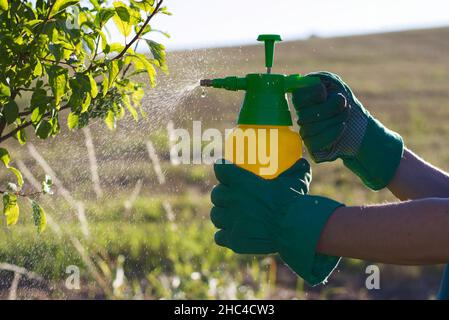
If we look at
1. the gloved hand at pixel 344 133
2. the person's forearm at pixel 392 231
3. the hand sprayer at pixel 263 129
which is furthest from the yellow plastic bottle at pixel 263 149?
the person's forearm at pixel 392 231

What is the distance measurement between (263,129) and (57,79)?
0.59 metres

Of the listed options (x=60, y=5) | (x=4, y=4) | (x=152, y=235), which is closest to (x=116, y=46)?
(x=60, y=5)

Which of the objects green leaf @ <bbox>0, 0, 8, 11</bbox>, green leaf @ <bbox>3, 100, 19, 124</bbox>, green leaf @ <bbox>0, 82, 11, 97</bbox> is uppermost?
green leaf @ <bbox>0, 0, 8, 11</bbox>

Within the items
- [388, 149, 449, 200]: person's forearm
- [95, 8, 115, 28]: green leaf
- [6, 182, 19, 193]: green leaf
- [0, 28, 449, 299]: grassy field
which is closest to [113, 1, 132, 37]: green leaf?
[95, 8, 115, 28]: green leaf

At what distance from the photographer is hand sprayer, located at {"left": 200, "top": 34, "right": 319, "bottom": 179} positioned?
7.33ft

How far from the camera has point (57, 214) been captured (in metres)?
5.09

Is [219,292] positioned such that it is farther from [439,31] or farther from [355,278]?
[439,31]

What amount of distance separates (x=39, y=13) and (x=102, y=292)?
2942 mm

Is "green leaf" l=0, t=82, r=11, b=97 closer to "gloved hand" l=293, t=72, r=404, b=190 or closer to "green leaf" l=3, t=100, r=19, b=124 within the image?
"green leaf" l=3, t=100, r=19, b=124

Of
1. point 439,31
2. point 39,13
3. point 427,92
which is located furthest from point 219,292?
point 439,31

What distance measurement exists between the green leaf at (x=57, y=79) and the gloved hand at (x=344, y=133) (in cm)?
69

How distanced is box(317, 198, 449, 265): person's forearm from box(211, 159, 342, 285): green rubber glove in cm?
4

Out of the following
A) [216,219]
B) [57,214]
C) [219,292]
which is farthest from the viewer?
[57,214]

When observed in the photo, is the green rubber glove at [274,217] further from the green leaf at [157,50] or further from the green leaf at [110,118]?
the green leaf at [110,118]
